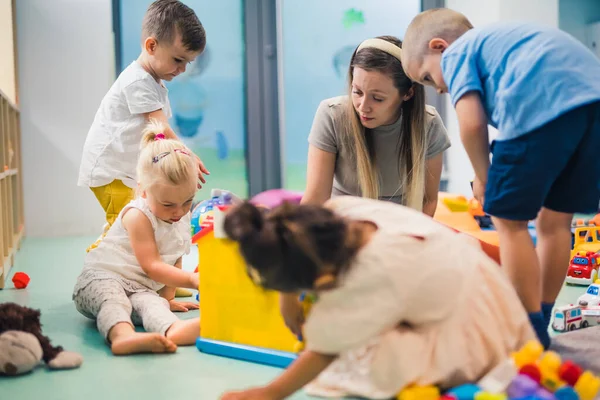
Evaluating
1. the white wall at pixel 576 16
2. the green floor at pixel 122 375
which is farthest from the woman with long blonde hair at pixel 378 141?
the white wall at pixel 576 16

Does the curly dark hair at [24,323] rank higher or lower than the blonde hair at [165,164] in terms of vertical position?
lower

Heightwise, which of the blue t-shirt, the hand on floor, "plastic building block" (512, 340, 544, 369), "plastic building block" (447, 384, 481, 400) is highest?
the blue t-shirt

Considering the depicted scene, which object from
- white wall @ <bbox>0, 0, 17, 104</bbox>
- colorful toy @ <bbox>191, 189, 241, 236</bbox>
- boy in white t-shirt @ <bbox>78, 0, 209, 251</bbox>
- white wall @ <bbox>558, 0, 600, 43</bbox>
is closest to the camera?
boy in white t-shirt @ <bbox>78, 0, 209, 251</bbox>

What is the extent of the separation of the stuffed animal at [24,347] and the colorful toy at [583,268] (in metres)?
1.31

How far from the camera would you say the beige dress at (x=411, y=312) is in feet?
2.59

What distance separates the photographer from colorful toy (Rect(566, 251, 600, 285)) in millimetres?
1812

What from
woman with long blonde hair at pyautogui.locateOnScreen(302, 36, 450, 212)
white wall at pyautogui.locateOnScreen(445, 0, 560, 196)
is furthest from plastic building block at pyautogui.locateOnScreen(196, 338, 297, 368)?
Result: white wall at pyautogui.locateOnScreen(445, 0, 560, 196)

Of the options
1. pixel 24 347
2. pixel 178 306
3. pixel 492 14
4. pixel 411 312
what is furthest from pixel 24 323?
pixel 492 14

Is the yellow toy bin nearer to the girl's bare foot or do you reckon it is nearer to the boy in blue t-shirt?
the girl's bare foot

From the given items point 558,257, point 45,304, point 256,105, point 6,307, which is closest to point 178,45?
point 45,304

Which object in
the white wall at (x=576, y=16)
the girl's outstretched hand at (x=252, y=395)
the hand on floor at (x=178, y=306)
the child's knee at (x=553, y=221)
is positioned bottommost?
the hand on floor at (x=178, y=306)

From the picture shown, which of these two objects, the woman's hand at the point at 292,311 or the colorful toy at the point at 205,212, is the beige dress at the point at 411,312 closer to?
the woman's hand at the point at 292,311

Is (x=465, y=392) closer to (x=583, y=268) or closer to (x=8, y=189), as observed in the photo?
(x=583, y=268)

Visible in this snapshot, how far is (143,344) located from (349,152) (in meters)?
0.62
